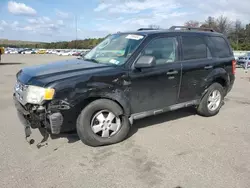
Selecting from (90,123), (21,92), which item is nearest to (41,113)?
(21,92)

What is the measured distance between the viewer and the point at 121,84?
4.04 m

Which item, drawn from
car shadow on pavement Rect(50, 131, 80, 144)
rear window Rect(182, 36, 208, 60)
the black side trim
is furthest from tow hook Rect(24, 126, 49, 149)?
rear window Rect(182, 36, 208, 60)

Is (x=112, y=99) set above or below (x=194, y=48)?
below

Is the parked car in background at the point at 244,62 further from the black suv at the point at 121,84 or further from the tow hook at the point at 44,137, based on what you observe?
the tow hook at the point at 44,137

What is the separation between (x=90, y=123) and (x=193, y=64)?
245 centimetres

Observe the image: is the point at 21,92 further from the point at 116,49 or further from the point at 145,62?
the point at 145,62

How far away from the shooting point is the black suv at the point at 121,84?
360 cm

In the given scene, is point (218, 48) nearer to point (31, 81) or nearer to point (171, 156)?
point (171, 156)

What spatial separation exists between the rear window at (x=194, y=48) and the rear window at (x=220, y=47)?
366mm

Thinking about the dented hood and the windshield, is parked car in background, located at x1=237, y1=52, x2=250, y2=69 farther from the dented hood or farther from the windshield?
the dented hood

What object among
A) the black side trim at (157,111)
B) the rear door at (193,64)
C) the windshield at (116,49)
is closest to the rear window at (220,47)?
the rear door at (193,64)

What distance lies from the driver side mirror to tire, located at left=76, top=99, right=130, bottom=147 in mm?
762

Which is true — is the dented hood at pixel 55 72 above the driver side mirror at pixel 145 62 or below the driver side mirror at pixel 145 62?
below

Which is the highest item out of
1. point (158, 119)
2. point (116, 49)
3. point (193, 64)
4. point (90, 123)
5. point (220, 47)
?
point (220, 47)
